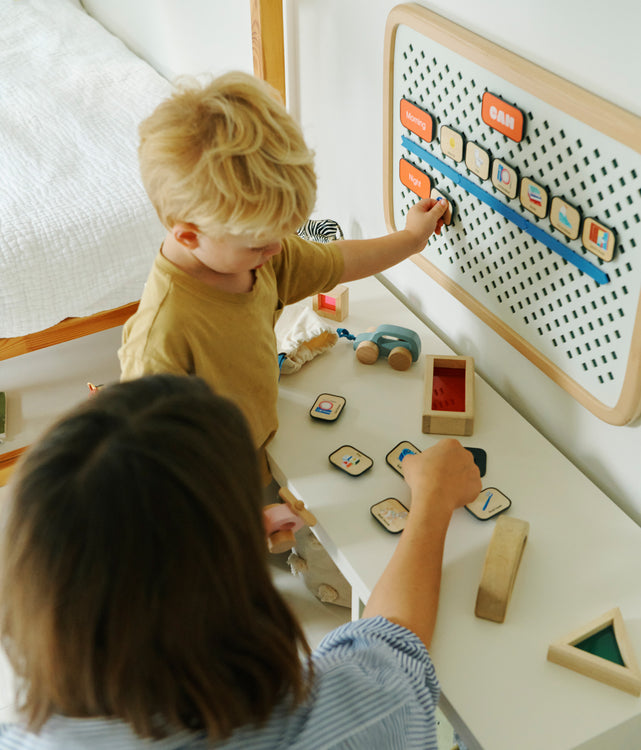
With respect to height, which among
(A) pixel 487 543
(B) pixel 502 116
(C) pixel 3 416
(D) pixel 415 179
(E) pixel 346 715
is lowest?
(C) pixel 3 416

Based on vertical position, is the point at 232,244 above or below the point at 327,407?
above

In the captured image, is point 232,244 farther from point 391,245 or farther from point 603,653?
point 603,653

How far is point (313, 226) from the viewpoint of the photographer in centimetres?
129

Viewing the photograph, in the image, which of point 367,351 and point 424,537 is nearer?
point 424,537

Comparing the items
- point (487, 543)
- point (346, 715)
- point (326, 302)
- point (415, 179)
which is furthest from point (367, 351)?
point (346, 715)

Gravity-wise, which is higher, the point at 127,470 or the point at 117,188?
the point at 127,470

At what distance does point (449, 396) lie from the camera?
1059 millimetres

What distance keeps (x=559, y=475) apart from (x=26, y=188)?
137 centimetres

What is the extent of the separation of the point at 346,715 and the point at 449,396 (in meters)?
0.58

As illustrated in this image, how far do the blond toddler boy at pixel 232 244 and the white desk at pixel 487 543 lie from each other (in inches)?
4.5

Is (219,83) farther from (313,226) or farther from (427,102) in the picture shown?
(313,226)

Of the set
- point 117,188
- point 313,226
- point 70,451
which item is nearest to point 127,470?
point 70,451

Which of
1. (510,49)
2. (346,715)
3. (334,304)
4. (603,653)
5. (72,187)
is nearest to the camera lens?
(346,715)

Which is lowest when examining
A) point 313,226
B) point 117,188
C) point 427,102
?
point 117,188
